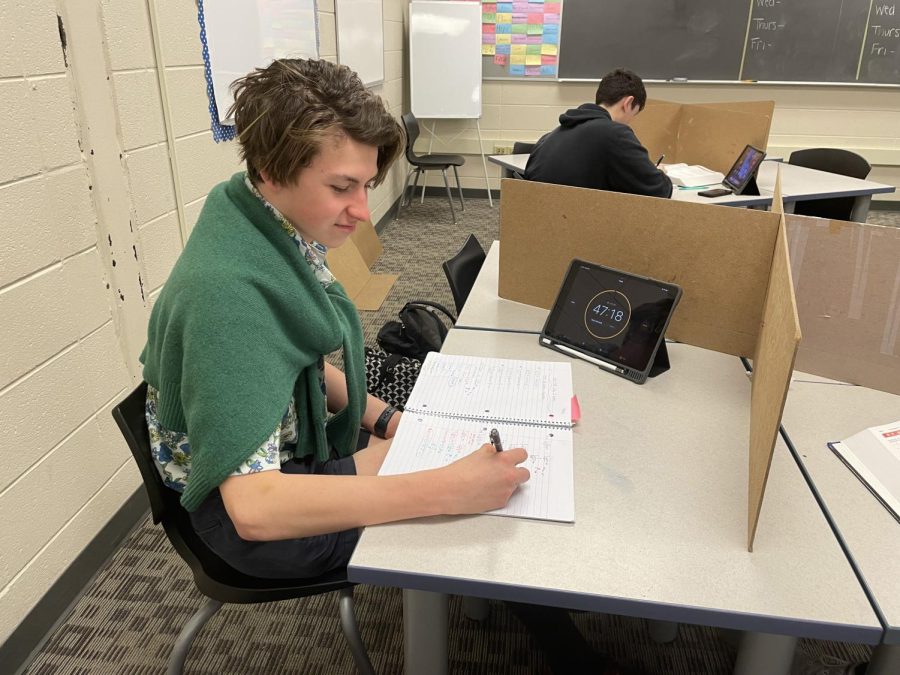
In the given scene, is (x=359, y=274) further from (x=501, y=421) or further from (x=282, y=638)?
(x=501, y=421)

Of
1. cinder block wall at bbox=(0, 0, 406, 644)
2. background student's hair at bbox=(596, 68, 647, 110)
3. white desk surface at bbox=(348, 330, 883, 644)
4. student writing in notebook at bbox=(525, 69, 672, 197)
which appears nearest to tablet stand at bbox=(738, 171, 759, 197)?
student writing in notebook at bbox=(525, 69, 672, 197)

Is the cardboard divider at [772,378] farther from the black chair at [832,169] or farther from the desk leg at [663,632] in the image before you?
the black chair at [832,169]

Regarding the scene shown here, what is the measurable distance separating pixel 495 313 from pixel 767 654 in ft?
3.09

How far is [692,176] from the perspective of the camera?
10.9 ft

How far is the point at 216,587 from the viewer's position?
3.52 ft

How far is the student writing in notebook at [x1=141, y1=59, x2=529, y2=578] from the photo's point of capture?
84 centimetres

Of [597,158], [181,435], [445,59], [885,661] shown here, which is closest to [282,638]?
[181,435]

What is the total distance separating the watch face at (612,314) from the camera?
1.31 m

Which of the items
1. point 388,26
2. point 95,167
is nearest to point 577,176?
point 95,167

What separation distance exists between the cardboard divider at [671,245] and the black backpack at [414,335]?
0.38 meters

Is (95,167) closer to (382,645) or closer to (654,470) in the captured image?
(382,645)

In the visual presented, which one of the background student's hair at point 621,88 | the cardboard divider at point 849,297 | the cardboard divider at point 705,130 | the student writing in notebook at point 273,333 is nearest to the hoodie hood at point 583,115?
the background student's hair at point 621,88

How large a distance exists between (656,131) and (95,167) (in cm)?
305

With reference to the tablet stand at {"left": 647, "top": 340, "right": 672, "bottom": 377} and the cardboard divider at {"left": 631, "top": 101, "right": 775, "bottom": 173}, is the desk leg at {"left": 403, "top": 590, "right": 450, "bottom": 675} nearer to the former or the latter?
the tablet stand at {"left": 647, "top": 340, "right": 672, "bottom": 377}
